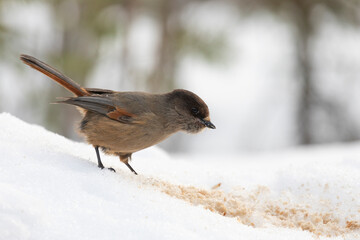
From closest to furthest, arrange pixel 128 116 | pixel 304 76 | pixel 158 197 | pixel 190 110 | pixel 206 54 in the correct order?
pixel 158 197, pixel 128 116, pixel 190 110, pixel 304 76, pixel 206 54

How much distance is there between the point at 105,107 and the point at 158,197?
1.08 metres

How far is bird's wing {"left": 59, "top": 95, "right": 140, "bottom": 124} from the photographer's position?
3.68 m

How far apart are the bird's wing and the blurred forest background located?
523 centimetres

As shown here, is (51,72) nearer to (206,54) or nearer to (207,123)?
(207,123)

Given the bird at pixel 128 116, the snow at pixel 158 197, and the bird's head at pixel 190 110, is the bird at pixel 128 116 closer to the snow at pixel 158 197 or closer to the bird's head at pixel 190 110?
the bird's head at pixel 190 110

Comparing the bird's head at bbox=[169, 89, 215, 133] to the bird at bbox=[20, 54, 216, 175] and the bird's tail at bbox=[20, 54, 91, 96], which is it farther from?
the bird's tail at bbox=[20, 54, 91, 96]

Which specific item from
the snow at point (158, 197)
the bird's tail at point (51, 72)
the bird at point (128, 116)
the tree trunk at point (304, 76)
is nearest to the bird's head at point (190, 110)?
the bird at point (128, 116)

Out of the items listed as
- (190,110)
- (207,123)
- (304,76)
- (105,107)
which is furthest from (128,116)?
(304,76)

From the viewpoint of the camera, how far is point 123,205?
2627 millimetres

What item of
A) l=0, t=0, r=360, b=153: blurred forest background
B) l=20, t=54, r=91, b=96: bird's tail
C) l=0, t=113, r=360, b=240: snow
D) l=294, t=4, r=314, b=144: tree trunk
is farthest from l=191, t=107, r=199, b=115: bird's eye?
l=294, t=4, r=314, b=144: tree trunk

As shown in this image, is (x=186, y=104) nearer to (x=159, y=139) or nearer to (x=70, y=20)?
(x=159, y=139)

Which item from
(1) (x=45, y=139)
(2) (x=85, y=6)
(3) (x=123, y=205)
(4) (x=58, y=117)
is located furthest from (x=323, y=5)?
(3) (x=123, y=205)

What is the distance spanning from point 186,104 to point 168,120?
0.62 feet

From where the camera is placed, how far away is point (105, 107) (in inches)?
147
